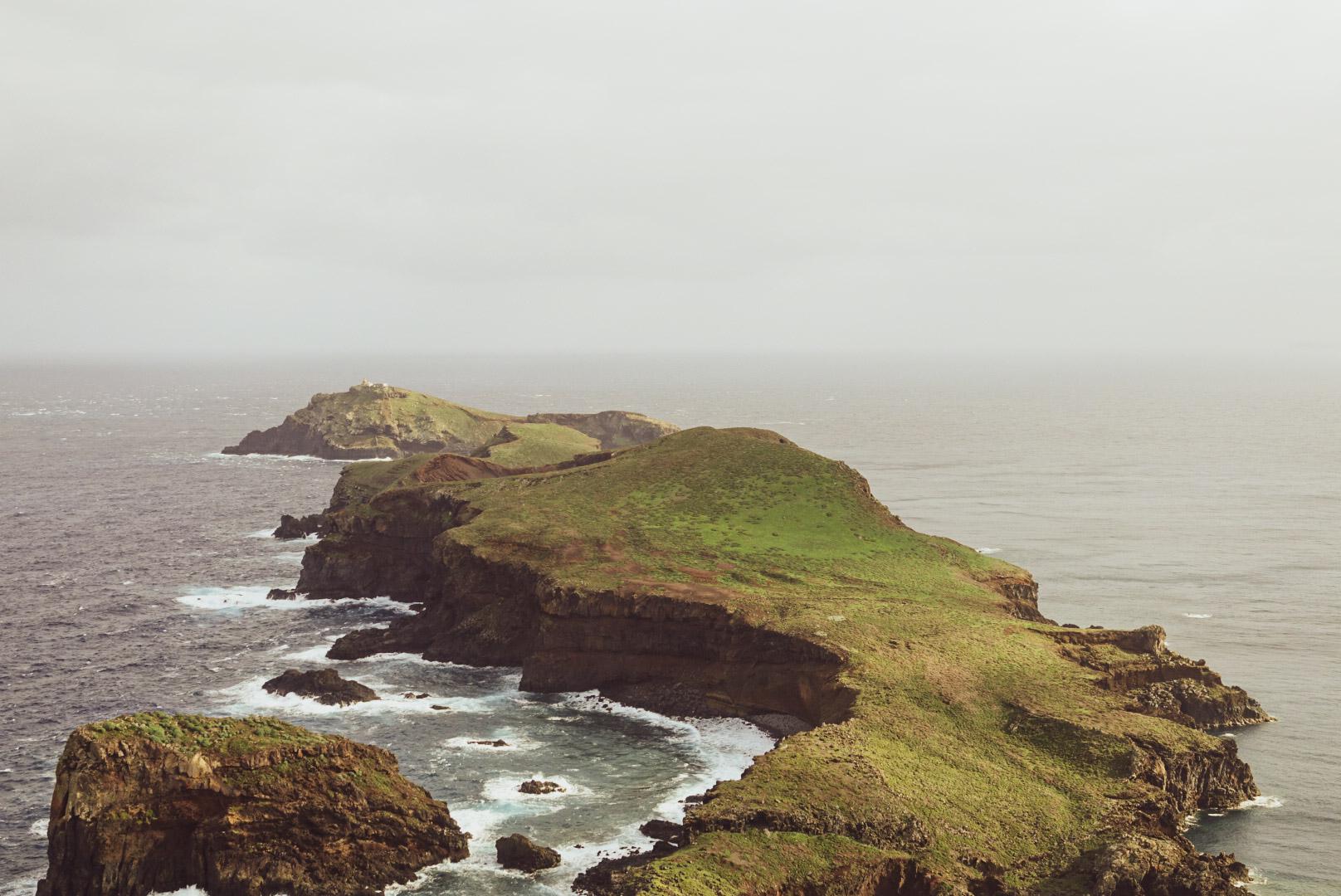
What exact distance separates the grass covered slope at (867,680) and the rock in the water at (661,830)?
3787mm

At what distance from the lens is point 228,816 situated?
52.1 metres

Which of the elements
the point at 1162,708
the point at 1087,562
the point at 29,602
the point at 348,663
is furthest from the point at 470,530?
the point at 1087,562

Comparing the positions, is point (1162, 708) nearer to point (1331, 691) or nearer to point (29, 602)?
point (1331, 691)

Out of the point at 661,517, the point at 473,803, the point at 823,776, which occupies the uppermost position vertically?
the point at 661,517

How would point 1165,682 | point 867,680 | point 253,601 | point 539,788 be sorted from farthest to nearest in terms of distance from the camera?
1. point 253,601
2. point 1165,682
3. point 867,680
4. point 539,788

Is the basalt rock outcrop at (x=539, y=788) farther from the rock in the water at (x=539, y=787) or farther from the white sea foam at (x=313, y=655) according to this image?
the white sea foam at (x=313, y=655)

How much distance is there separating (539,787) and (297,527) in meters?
83.6

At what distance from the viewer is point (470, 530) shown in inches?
3880

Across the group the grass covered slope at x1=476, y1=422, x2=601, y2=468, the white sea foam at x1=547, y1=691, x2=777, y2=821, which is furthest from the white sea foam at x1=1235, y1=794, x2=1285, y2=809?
→ the grass covered slope at x1=476, y1=422, x2=601, y2=468

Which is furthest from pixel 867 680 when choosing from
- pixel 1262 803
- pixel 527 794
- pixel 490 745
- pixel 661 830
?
pixel 490 745

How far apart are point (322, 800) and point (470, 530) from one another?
4539 cm

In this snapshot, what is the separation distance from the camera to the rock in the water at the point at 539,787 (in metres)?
63.4

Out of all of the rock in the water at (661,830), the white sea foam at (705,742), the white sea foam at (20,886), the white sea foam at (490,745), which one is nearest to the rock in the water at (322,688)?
the white sea foam at (490,745)

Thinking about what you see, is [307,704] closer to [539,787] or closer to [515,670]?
[515,670]
